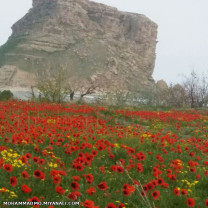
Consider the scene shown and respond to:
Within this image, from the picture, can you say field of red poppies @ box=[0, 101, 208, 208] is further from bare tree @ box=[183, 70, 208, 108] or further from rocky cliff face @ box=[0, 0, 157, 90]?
rocky cliff face @ box=[0, 0, 157, 90]

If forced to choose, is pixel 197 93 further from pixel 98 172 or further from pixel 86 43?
pixel 86 43

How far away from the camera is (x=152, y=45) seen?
165 meters

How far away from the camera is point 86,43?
13100 centimetres

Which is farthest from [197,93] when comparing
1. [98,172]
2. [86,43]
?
[86,43]

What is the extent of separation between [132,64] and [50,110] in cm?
12488

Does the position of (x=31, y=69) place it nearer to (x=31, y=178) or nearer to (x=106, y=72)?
(x=106, y=72)

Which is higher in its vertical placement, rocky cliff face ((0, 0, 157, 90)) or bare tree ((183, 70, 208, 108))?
rocky cliff face ((0, 0, 157, 90))

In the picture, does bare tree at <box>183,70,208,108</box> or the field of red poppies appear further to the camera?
bare tree at <box>183,70,208,108</box>

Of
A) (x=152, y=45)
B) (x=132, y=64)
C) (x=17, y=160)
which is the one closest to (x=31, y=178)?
(x=17, y=160)

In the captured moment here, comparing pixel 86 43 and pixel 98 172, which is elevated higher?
pixel 86 43

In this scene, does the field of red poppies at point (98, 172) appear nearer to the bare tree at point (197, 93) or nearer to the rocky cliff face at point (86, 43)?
the bare tree at point (197, 93)

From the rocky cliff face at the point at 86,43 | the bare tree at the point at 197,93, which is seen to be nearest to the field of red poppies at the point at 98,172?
the bare tree at the point at 197,93

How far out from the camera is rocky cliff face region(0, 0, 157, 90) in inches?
4707

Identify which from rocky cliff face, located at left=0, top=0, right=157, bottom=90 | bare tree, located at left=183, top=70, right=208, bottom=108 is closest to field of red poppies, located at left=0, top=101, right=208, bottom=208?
bare tree, located at left=183, top=70, right=208, bottom=108
